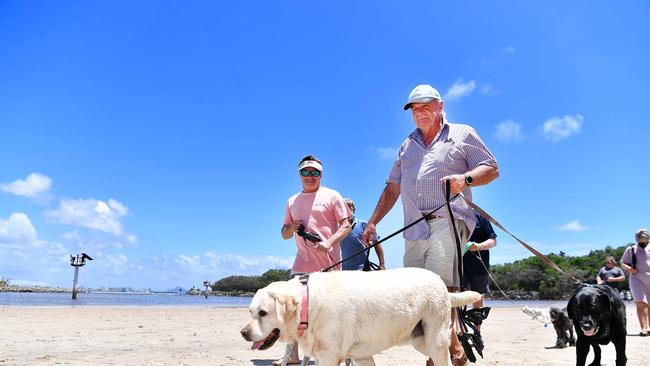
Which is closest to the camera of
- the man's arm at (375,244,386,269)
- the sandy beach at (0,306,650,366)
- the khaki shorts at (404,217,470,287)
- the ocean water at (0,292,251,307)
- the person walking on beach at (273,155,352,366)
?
the khaki shorts at (404,217,470,287)

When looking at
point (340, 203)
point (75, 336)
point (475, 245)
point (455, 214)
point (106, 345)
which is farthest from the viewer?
point (75, 336)

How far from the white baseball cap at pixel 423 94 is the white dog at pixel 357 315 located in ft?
5.94

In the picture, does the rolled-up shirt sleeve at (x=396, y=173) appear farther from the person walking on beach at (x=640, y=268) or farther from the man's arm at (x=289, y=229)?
the person walking on beach at (x=640, y=268)

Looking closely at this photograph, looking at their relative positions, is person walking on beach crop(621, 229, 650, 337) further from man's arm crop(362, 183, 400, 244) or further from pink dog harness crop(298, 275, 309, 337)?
pink dog harness crop(298, 275, 309, 337)

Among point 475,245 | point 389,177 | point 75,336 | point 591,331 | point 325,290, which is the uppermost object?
point 389,177

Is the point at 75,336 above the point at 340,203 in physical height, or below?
below

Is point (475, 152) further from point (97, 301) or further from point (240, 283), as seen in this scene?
point (240, 283)

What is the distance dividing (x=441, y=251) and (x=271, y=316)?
181 centimetres

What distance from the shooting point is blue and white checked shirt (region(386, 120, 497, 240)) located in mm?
4586

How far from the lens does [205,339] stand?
1022 cm

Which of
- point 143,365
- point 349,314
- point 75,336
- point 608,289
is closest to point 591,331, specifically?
point 608,289

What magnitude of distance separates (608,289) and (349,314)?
4.16 metres

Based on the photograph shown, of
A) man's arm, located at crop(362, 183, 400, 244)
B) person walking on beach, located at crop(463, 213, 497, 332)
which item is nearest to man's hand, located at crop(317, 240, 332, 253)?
man's arm, located at crop(362, 183, 400, 244)

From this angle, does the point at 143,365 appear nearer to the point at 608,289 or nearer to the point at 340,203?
the point at 340,203
